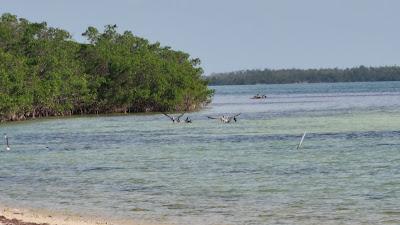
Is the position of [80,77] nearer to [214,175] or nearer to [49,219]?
[214,175]

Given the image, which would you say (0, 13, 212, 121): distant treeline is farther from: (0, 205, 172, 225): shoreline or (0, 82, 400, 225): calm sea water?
(0, 205, 172, 225): shoreline

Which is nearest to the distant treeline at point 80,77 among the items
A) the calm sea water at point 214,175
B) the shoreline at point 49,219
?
the calm sea water at point 214,175

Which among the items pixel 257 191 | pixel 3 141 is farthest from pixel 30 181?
pixel 3 141

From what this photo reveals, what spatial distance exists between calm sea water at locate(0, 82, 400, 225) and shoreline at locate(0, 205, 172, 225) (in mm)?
692

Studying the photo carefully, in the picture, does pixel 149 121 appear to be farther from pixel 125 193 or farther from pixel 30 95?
pixel 125 193

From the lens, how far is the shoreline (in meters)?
19.4

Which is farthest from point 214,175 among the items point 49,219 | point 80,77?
point 80,77

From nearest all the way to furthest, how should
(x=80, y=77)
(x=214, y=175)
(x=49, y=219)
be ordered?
1. (x=49, y=219)
2. (x=214, y=175)
3. (x=80, y=77)

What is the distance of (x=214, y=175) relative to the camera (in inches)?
1172

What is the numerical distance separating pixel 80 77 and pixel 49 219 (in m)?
64.9

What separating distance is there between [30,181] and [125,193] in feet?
16.6

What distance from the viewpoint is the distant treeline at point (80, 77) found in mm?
72938

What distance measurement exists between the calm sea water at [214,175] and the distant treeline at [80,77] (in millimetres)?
19725

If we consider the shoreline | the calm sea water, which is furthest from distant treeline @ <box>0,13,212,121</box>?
the shoreline
